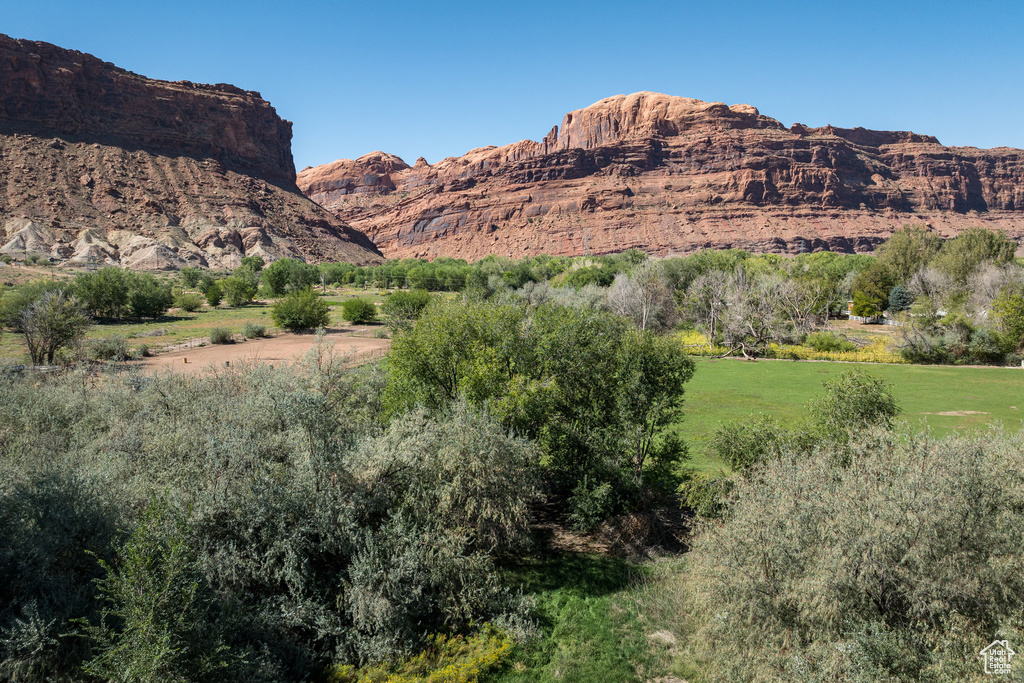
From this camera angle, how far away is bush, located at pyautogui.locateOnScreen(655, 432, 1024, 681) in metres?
5.96

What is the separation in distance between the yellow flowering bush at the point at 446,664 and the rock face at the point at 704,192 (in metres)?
132

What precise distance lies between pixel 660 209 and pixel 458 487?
150 metres

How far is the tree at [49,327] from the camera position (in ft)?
80.5

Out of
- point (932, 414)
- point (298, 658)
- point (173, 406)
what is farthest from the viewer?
point (932, 414)

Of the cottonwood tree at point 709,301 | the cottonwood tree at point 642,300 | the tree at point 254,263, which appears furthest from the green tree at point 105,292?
the cottonwood tree at point 709,301

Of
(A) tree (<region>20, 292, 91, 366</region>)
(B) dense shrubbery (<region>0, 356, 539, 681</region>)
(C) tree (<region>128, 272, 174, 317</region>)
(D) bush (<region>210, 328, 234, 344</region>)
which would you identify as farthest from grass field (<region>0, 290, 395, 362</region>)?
(B) dense shrubbery (<region>0, 356, 539, 681</region>)

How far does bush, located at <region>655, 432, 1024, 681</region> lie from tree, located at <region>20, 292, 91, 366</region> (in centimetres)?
3147

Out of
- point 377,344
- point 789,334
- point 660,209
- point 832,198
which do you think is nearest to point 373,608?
point 377,344

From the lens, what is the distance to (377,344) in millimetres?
41156

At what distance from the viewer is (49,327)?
24.8m

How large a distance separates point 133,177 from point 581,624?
4997 inches

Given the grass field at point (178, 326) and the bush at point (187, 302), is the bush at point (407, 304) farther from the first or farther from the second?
the bush at point (187, 302)

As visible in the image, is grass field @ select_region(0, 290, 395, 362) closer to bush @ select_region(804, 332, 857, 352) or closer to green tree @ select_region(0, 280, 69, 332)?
green tree @ select_region(0, 280, 69, 332)

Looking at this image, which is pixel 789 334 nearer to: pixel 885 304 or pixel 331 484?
pixel 885 304
